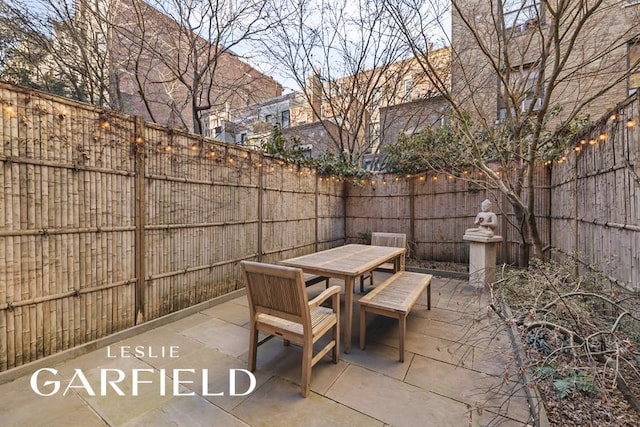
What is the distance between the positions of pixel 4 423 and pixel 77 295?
1.10m

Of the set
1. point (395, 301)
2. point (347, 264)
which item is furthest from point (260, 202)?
point (395, 301)

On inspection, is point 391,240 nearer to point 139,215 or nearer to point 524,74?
point 139,215

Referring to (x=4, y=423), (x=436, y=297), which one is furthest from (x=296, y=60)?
(x=4, y=423)

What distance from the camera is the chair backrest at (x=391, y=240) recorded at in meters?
4.85

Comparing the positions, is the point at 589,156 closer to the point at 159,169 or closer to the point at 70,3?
the point at 159,169

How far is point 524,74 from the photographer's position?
636 cm

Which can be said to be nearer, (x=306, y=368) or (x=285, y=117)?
(x=306, y=368)

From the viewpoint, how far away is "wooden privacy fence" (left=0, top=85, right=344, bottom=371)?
2293 millimetres

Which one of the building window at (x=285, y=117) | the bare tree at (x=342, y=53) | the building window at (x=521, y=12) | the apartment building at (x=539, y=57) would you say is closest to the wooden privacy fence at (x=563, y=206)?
the apartment building at (x=539, y=57)

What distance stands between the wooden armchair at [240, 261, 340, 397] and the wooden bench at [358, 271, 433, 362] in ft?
1.35

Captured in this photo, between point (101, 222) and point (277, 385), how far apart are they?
2.44 m

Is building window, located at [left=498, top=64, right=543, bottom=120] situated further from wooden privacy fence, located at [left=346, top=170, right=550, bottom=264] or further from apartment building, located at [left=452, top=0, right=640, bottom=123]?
wooden privacy fence, located at [left=346, top=170, right=550, bottom=264]

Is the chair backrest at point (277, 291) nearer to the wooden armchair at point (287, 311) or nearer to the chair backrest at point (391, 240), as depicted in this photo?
the wooden armchair at point (287, 311)

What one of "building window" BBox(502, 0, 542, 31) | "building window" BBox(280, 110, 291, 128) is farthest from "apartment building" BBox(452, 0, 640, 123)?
"building window" BBox(280, 110, 291, 128)
